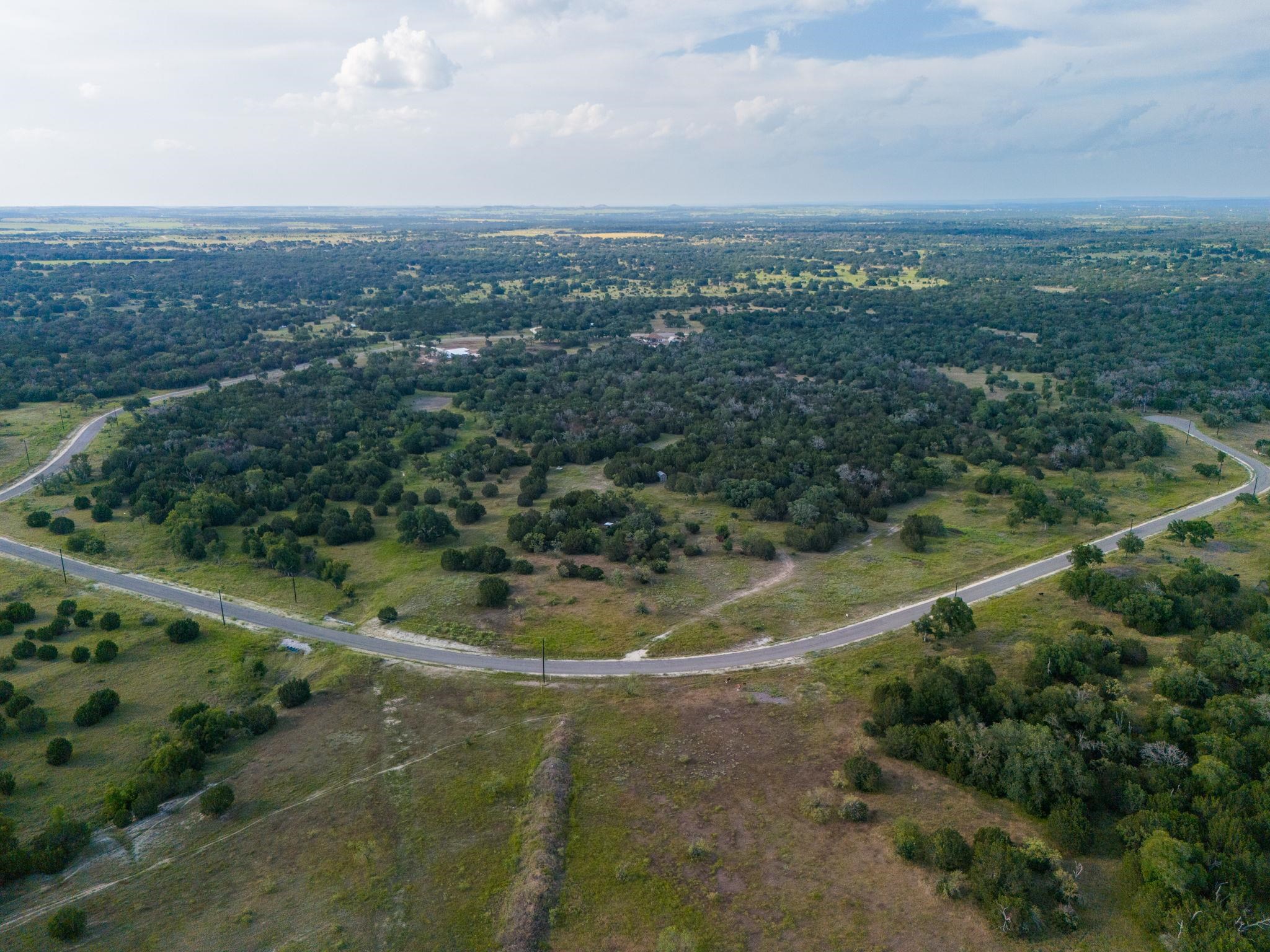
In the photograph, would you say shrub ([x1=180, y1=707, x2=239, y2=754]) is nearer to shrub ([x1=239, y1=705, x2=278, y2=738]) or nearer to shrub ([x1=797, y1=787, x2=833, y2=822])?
shrub ([x1=239, y1=705, x2=278, y2=738])

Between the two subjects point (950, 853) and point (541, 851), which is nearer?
point (950, 853)

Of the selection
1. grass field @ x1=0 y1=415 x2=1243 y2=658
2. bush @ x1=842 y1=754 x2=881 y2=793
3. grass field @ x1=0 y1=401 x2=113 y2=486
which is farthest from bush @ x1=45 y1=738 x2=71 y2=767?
grass field @ x1=0 y1=401 x2=113 y2=486

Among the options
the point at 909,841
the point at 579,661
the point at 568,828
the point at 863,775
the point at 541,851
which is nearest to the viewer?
the point at 909,841

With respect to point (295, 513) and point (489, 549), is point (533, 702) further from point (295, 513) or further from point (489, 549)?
point (295, 513)

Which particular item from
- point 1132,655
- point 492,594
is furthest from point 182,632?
point 1132,655

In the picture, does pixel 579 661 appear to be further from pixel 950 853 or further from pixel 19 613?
pixel 19 613

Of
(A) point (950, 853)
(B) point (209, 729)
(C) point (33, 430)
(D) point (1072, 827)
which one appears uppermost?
(C) point (33, 430)
